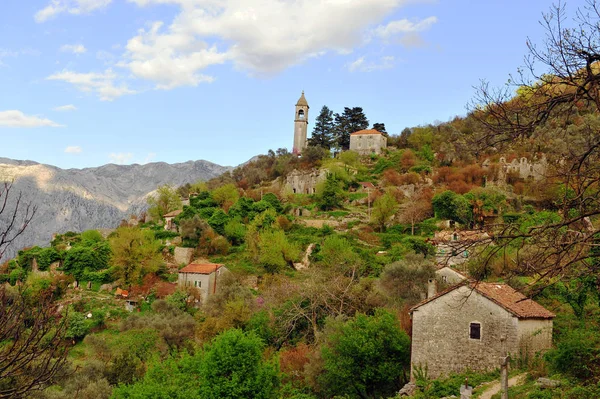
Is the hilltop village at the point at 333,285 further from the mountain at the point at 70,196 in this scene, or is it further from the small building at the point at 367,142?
the mountain at the point at 70,196

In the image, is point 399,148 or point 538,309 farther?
point 399,148

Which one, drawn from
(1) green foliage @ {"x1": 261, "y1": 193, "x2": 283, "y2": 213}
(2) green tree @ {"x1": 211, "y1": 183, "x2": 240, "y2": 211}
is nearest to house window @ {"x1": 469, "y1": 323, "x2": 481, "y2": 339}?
(1) green foliage @ {"x1": 261, "y1": 193, "x2": 283, "y2": 213}

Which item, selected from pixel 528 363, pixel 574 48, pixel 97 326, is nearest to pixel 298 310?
pixel 528 363

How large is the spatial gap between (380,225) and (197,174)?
232 ft

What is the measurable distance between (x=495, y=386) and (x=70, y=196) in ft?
246

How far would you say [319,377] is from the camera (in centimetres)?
1917

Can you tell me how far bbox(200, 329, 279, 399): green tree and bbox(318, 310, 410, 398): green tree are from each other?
223 cm

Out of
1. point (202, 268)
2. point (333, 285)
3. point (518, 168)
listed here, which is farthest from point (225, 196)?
point (333, 285)

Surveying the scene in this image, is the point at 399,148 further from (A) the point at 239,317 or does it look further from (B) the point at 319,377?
(B) the point at 319,377

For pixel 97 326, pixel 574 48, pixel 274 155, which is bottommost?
pixel 97 326

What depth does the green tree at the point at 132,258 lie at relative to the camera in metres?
39.3

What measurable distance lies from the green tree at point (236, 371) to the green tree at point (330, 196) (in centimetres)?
3443

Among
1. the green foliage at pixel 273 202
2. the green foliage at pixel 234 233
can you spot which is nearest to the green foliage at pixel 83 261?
the green foliage at pixel 234 233

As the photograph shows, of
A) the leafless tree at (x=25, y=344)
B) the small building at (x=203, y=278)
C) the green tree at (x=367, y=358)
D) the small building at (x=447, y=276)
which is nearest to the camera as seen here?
the leafless tree at (x=25, y=344)
